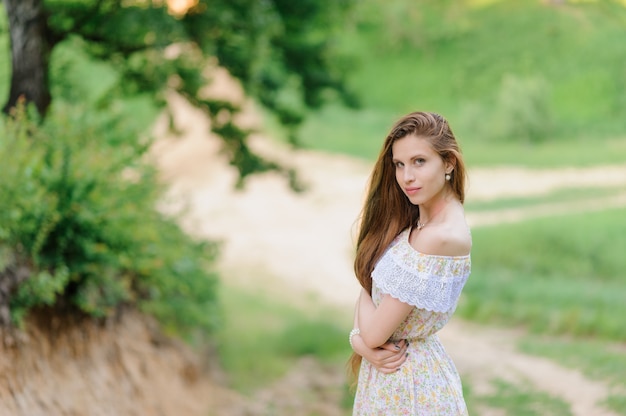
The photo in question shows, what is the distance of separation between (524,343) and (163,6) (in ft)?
19.2

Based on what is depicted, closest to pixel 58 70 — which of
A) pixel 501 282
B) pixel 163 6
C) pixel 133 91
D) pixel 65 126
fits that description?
pixel 133 91

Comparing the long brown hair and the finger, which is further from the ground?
the long brown hair

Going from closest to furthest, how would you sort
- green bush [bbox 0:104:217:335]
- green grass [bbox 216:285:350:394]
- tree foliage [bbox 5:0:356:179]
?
green bush [bbox 0:104:217:335] < tree foliage [bbox 5:0:356:179] < green grass [bbox 216:285:350:394]

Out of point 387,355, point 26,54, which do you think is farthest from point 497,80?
point 387,355

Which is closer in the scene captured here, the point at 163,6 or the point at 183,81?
the point at 163,6

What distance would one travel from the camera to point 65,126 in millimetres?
6035

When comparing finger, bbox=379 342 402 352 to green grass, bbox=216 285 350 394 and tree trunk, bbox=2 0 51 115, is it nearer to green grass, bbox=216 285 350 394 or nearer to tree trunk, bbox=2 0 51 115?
tree trunk, bbox=2 0 51 115

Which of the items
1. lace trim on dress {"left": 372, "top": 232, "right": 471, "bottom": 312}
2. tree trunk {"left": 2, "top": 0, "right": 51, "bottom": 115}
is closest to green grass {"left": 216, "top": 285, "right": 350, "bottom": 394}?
tree trunk {"left": 2, "top": 0, "right": 51, "bottom": 115}

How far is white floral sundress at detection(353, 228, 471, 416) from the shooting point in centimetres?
294

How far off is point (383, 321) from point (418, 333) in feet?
0.56

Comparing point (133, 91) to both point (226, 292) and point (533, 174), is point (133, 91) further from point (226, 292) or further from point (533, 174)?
point (533, 174)

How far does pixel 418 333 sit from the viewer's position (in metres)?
3.08

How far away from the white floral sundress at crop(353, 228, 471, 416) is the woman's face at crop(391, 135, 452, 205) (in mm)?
194

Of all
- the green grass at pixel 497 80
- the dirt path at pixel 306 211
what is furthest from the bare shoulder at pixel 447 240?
the green grass at pixel 497 80
